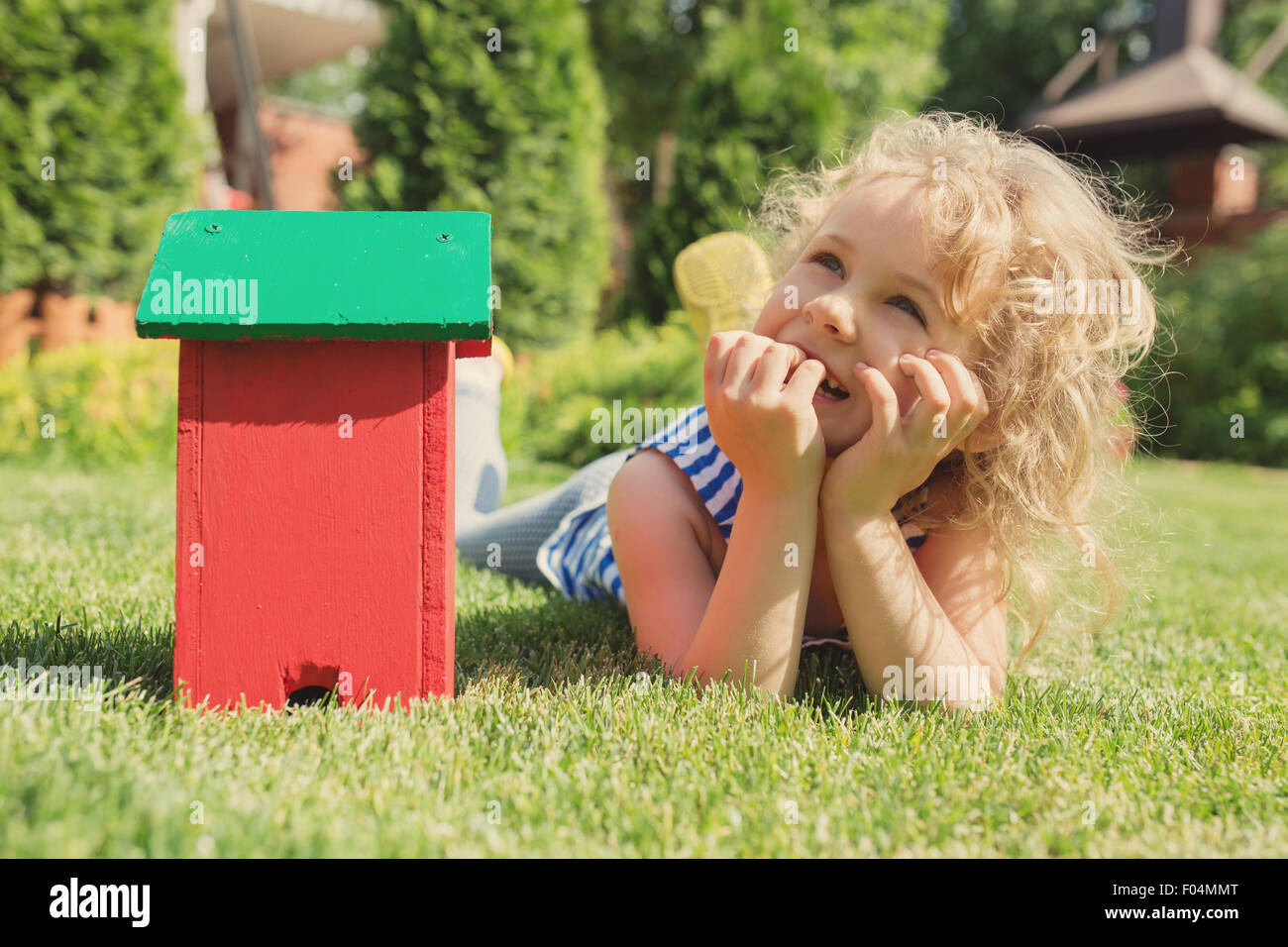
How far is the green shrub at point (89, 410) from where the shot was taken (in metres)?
5.70

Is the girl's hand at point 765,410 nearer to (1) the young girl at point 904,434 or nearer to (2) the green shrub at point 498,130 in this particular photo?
(1) the young girl at point 904,434

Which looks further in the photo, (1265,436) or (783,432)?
(1265,436)

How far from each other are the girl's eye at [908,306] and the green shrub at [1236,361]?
37.6ft

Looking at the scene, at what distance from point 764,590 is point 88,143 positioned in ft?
24.2

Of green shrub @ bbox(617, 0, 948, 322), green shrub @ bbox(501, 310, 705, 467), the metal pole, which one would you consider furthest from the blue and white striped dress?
the metal pole

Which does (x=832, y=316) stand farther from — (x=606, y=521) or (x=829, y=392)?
(x=606, y=521)

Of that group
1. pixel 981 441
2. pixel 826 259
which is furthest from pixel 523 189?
pixel 981 441

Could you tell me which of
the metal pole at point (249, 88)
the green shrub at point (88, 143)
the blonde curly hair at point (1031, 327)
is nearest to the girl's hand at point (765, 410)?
the blonde curly hair at point (1031, 327)

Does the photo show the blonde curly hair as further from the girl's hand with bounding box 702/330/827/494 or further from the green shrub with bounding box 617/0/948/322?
the green shrub with bounding box 617/0/948/322

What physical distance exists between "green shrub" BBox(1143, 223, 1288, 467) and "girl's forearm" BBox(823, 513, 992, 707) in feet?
37.6

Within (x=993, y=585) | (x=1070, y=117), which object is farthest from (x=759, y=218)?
(x=1070, y=117)

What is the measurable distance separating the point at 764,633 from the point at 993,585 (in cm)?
64

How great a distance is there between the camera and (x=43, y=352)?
22.8 feet
